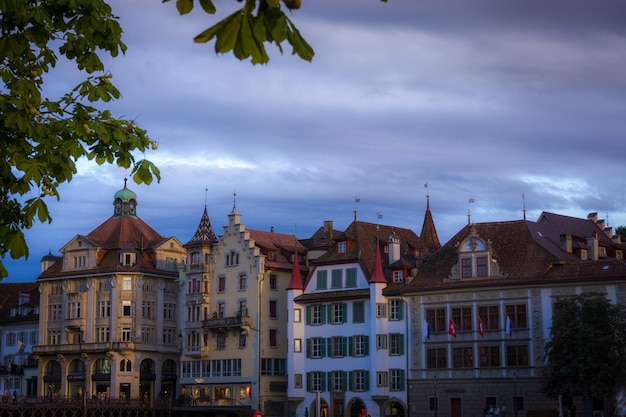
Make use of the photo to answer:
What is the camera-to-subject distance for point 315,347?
8244cm

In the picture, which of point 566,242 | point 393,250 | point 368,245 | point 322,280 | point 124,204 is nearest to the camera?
point 566,242

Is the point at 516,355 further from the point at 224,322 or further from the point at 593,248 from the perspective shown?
the point at 224,322

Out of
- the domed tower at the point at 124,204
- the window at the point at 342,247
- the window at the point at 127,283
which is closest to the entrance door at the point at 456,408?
the window at the point at 342,247

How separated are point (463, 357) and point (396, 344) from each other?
560 cm

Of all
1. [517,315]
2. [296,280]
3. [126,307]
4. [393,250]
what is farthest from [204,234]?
[517,315]

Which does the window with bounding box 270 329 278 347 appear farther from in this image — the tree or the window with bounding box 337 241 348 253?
the tree

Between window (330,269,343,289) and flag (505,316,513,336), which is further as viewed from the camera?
window (330,269,343,289)

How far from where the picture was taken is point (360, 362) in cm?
7956

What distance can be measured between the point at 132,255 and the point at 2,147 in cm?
8743

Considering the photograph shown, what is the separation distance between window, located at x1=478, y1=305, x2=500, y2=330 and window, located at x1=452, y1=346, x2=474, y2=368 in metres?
2.10

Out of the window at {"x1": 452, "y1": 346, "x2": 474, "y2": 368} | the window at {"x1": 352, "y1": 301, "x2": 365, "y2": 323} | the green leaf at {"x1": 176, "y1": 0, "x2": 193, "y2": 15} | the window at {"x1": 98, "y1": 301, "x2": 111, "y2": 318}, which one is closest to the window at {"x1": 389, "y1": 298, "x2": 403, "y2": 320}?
the window at {"x1": 352, "y1": 301, "x2": 365, "y2": 323}

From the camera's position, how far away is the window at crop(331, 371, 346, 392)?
80375 millimetres

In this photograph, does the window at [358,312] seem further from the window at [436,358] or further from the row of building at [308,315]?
the window at [436,358]

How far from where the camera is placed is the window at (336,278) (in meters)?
81.8
